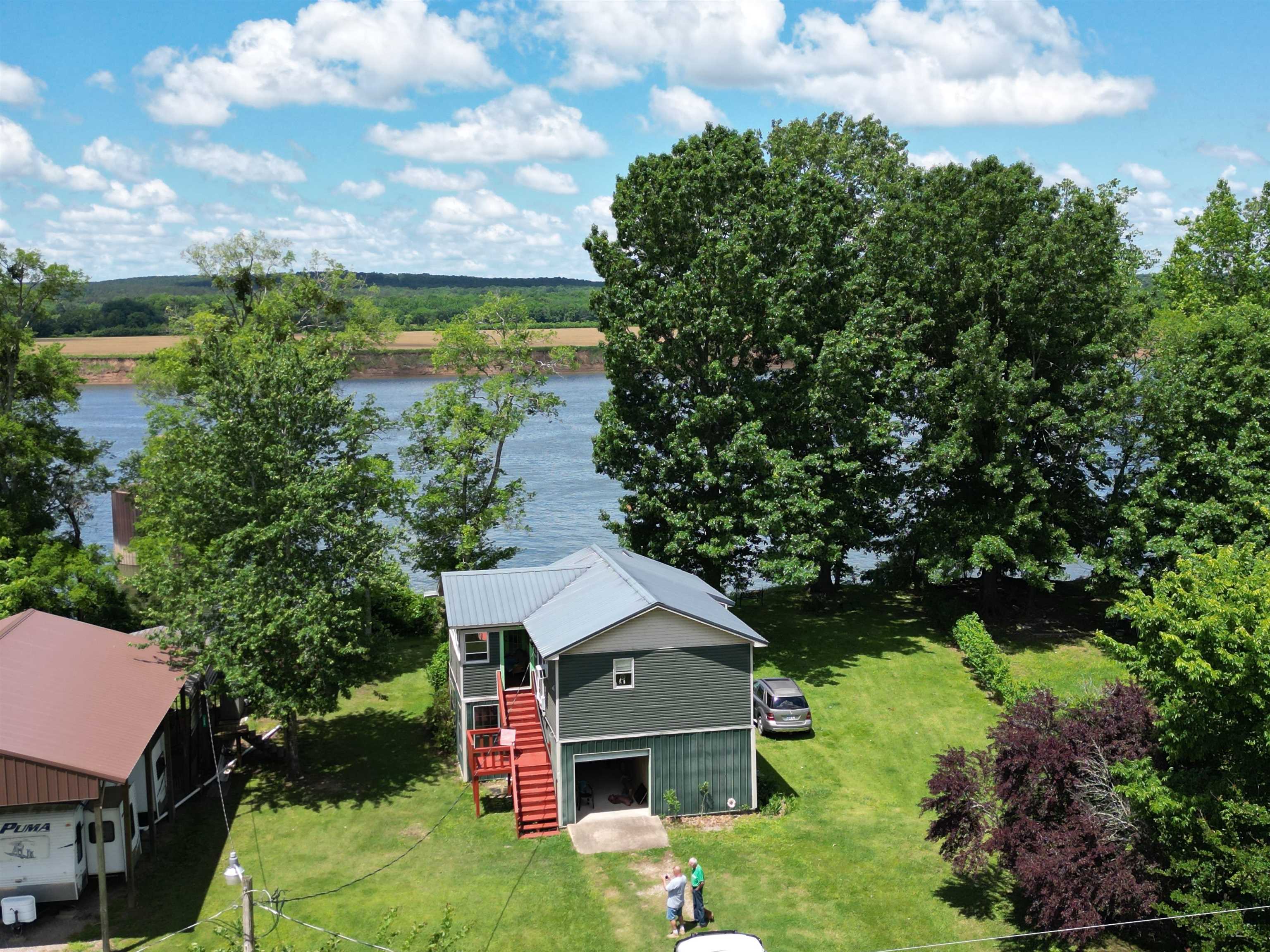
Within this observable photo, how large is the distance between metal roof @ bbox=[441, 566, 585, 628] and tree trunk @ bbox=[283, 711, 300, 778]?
4811mm

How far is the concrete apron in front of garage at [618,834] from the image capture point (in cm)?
2445

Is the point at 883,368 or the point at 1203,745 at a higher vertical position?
the point at 883,368

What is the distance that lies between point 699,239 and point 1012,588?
19.9 m

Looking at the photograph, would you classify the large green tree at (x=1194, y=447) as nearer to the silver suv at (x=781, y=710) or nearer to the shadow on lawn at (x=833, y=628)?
the shadow on lawn at (x=833, y=628)

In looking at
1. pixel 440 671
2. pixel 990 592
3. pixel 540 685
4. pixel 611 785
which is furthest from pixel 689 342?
pixel 611 785

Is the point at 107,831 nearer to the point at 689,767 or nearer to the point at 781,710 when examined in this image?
the point at 689,767

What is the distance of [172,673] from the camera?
2680cm

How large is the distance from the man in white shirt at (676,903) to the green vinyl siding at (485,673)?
9485 mm

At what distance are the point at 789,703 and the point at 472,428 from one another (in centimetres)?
1825

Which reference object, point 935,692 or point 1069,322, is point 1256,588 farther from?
point 1069,322

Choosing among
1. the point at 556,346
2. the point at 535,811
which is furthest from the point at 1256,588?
the point at 556,346

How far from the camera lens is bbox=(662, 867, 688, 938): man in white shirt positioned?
20.3 meters

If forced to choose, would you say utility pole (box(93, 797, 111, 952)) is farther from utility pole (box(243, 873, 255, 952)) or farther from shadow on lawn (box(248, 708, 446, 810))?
utility pole (box(243, 873, 255, 952))

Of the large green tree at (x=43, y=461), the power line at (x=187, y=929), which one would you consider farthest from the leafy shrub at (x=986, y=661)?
the large green tree at (x=43, y=461)
